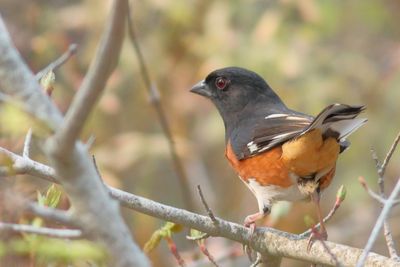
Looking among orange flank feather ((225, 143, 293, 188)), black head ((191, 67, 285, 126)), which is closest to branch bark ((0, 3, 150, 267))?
orange flank feather ((225, 143, 293, 188))

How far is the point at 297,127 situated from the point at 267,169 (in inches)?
10.1

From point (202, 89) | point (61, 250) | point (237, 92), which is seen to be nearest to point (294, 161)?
point (237, 92)

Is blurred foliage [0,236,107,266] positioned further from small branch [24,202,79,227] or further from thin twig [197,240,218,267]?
thin twig [197,240,218,267]

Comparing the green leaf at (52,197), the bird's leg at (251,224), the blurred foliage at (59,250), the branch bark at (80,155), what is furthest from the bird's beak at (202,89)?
the branch bark at (80,155)

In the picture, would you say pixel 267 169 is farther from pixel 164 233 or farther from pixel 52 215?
pixel 52 215

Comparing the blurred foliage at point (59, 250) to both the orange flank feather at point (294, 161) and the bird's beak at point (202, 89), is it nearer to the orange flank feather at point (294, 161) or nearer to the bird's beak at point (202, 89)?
the orange flank feather at point (294, 161)

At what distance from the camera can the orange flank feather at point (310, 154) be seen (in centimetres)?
317

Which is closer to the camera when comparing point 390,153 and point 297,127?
point 390,153

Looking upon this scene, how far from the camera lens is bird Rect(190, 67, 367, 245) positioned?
316 cm

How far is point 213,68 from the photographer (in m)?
6.00

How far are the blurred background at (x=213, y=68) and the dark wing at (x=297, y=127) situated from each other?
2.00 metres

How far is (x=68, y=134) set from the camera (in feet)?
5.05

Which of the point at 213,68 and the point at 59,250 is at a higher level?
the point at 59,250

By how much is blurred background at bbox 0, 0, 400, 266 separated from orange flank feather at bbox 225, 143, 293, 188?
203 centimetres
